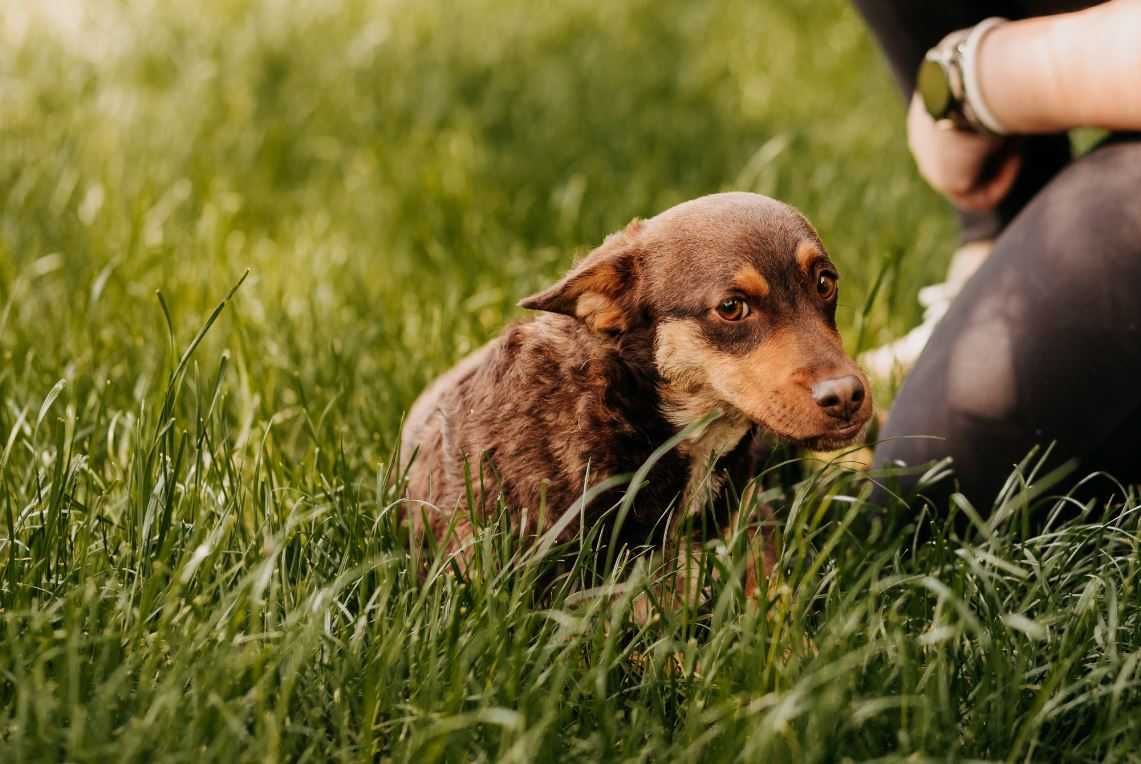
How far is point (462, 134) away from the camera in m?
6.07

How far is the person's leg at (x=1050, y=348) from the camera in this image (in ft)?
11.0

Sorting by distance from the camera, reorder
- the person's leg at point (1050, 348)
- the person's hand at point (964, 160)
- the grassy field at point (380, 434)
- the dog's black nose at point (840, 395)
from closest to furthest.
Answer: the grassy field at point (380, 434) < the dog's black nose at point (840, 395) < the person's leg at point (1050, 348) < the person's hand at point (964, 160)

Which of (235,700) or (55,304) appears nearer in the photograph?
(235,700)

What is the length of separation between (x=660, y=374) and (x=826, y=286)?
39 centimetres

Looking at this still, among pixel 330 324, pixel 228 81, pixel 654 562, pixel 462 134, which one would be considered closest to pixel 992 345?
pixel 654 562

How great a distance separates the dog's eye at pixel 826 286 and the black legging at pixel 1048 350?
434 mm

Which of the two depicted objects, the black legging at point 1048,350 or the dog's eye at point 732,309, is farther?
the black legging at point 1048,350

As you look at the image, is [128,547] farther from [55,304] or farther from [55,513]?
[55,304]

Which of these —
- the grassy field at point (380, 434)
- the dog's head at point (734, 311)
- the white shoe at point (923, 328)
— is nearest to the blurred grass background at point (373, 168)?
the grassy field at point (380, 434)

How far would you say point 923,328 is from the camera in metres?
4.36

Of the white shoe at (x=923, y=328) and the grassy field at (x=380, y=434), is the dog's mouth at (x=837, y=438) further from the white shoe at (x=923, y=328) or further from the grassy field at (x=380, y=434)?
the white shoe at (x=923, y=328)

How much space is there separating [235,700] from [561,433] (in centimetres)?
96

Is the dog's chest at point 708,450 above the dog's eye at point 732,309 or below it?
below

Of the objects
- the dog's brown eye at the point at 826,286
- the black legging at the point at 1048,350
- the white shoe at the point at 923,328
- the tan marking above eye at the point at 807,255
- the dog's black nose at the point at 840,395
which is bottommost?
the white shoe at the point at 923,328
